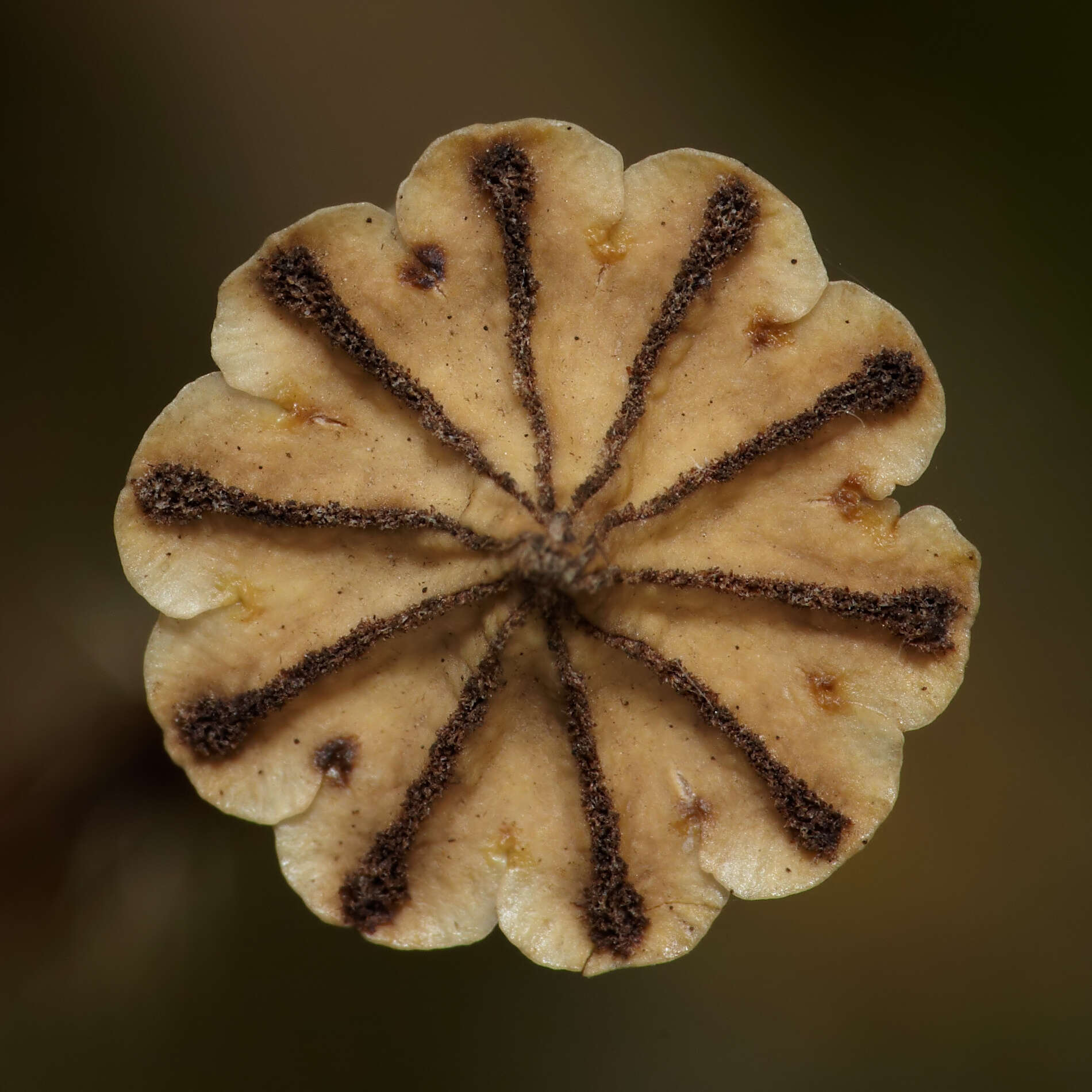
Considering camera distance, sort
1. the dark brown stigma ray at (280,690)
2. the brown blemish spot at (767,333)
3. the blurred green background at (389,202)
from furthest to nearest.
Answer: the blurred green background at (389,202)
the brown blemish spot at (767,333)
the dark brown stigma ray at (280,690)

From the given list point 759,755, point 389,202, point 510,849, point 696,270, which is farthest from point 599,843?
point 389,202

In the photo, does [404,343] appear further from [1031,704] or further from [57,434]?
[1031,704]

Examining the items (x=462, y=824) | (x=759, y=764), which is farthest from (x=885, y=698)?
(x=462, y=824)

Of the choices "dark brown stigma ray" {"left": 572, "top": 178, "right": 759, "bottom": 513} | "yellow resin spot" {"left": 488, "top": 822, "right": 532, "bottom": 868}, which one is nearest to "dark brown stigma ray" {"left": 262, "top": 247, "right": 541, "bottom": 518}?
"dark brown stigma ray" {"left": 572, "top": 178, "right": 759, "bottom": 513}

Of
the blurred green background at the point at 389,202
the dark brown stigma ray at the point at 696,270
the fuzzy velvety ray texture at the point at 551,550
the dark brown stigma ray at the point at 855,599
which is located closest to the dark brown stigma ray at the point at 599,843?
the fuzzy velvety ray texture at the point at 551,550

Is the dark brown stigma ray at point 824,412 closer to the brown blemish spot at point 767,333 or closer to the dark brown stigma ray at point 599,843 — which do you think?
the brown blemish spot at point 767,333

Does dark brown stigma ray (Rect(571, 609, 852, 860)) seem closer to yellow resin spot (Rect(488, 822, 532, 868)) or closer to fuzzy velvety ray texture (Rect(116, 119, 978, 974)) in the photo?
fuzzy velvety ray texture (Rect(116, 119, 978, 974))
